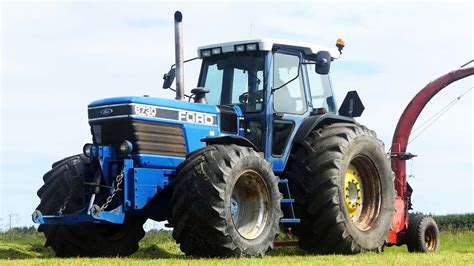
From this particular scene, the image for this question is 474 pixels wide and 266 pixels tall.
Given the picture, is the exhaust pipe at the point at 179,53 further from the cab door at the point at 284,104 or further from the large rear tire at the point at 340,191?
the large rear tire at the point at 340,191

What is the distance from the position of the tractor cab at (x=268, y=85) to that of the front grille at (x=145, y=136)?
3.26ft

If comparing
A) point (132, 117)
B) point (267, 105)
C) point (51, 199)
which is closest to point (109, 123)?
point (132, 117)

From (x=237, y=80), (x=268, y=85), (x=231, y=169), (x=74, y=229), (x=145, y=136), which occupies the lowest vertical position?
(x=74, y=229)

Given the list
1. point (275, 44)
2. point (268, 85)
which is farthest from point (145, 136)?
point (275, 44)

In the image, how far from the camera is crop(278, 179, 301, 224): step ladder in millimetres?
10891

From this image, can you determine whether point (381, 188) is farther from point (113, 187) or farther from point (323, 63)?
point (113, 187)

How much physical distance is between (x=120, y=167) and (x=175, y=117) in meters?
0.99

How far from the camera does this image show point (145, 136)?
10.3 metres

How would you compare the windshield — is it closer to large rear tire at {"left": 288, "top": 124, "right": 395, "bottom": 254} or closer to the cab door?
the cab door

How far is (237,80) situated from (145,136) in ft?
6.92

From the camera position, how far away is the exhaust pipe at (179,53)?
1129cm

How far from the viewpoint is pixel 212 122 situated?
1112cm

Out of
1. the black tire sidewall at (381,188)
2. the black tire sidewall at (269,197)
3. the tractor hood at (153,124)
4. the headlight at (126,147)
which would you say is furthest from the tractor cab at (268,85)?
the headlight at (126,147)

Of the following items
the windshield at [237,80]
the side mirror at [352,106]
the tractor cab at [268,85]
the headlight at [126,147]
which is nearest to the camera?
the headlight at [126,147]
